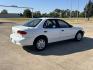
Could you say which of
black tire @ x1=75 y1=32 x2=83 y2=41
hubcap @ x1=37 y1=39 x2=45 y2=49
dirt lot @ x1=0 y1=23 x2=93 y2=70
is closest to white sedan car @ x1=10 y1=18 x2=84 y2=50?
hubcap @ x1=37 y1=39 x2=45 y2=49

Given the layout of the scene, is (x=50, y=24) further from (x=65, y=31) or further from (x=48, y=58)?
(x=48, y=58)

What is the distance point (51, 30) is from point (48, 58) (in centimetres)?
206

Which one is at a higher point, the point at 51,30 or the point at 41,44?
the point at 51,30

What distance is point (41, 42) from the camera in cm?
894

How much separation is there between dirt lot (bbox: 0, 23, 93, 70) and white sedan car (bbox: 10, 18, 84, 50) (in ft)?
1.54

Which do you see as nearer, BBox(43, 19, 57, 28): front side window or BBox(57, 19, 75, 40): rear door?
BBox(43, 19, 57, 28): front side window

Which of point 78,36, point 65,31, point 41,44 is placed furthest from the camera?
point 78,36

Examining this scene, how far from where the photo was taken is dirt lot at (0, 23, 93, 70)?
6516 millimetres

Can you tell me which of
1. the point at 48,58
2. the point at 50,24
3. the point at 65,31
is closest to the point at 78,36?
the point at 65,31

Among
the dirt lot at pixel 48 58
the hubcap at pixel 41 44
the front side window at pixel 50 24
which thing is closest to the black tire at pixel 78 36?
the dirt lot at pixel 48 58

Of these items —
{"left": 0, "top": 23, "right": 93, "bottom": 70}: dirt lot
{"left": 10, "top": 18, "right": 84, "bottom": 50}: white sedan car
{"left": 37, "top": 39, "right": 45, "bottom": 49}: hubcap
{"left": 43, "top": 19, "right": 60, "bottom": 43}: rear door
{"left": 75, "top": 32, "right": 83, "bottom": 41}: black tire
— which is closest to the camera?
{"left": 0, "top": 23, "right": 93, "bottom": 70}: dirt lot

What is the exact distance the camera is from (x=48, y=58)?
7617mm

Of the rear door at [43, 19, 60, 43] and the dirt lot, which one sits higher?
the rear door at [43, 19, 60, 43]

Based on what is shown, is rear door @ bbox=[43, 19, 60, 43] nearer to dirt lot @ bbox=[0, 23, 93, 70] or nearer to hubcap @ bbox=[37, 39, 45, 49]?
hubcap @ bbox=[37, 39, 45, 49]
